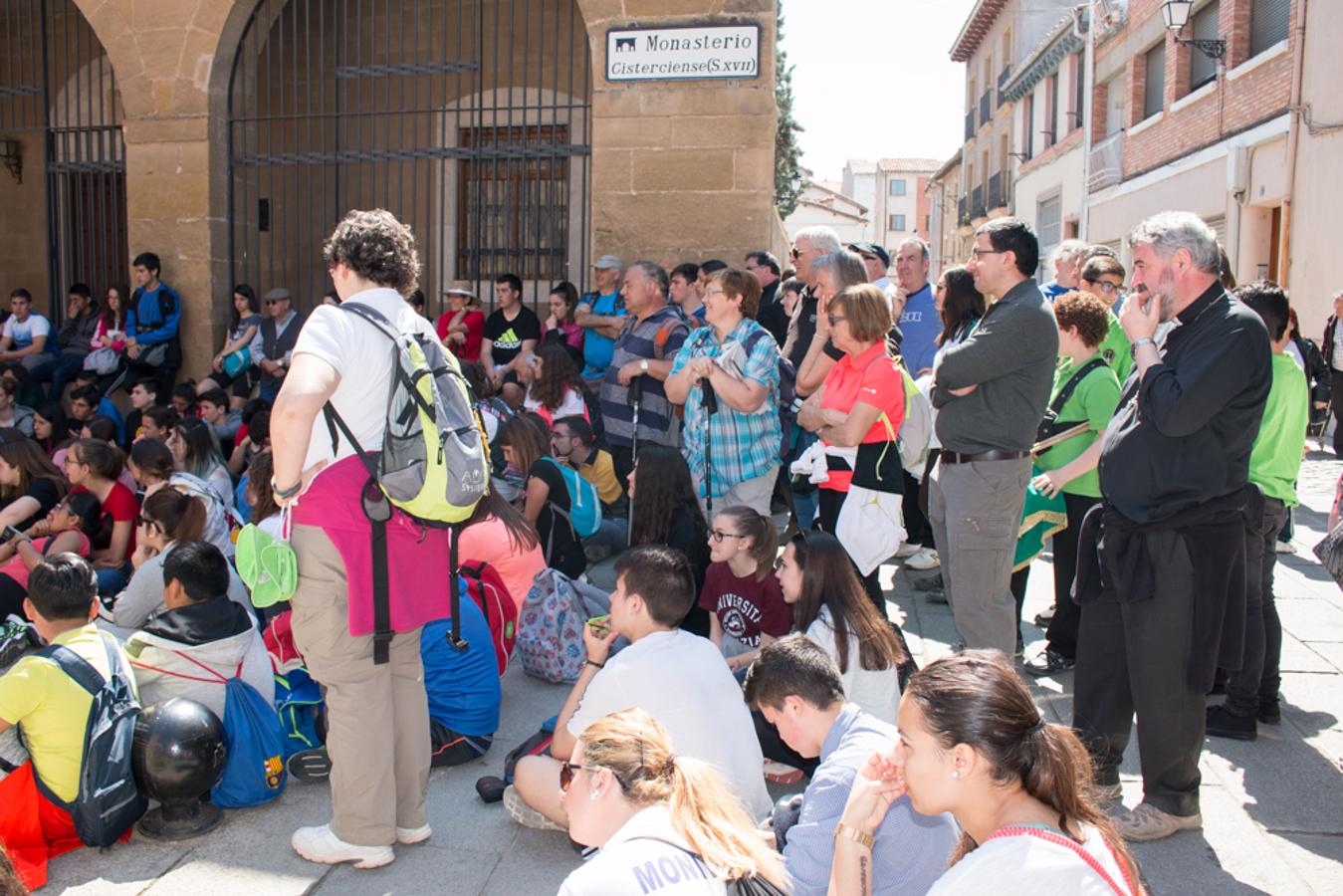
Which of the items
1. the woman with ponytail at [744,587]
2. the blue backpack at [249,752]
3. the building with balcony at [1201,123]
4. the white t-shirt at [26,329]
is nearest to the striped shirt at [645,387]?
the woman with ponytail at [744,587]

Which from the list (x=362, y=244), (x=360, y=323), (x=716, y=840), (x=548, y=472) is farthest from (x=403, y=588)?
(x=548, y=472)

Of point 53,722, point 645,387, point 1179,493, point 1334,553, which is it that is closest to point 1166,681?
point 1179,493

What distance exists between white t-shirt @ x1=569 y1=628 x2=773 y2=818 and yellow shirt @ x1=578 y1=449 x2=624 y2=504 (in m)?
3.33

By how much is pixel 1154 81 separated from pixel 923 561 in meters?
18.2

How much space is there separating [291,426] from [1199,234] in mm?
2609

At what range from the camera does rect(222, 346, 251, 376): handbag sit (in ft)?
28.1

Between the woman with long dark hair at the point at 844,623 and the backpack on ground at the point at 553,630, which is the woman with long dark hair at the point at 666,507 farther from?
the woman with long dark hair at the point at 844,623

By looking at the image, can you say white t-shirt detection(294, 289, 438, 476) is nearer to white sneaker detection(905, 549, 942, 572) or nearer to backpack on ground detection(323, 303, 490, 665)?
backpack on ground detection(323, 303, 490, 665)

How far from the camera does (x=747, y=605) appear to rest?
4.52 m

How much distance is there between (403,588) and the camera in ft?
10.7

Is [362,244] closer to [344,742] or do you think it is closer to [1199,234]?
[344,742]

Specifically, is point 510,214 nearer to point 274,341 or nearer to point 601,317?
point 274,341

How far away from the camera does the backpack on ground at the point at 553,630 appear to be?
15.9 feet

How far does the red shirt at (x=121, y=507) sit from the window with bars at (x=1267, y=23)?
49.2 feet
